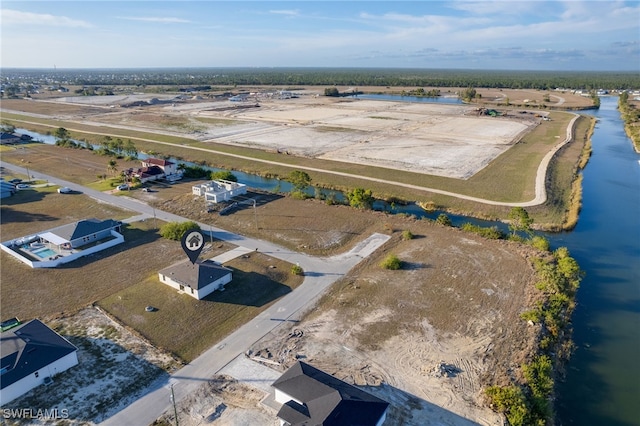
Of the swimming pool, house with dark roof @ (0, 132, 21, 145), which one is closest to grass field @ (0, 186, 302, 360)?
the swimming pool

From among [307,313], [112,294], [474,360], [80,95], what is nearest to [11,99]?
[80,95]

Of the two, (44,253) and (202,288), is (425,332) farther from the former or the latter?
(44,253)

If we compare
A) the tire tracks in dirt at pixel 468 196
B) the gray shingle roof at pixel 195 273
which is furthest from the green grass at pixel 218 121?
the gray shingle roof at pixel 195 273

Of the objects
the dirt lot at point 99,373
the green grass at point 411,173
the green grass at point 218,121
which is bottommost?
the dirt lot at point 99,373

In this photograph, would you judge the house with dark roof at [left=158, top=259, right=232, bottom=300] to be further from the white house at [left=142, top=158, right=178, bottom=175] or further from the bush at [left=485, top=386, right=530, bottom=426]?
the white house at [left=142, top=158, right=178, bottom=175]

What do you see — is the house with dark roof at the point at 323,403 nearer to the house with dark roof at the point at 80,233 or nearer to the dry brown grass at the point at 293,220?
the dry brown grass at the point at 293,220

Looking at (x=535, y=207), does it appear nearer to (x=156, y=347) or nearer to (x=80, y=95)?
(x=156, y=347)
